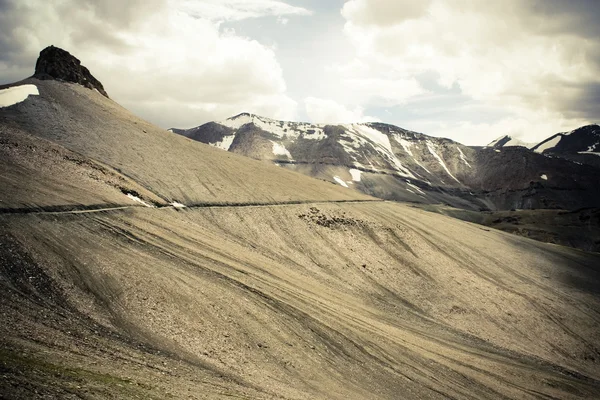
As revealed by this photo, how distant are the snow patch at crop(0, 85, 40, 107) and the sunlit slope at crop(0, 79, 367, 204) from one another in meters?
0.92

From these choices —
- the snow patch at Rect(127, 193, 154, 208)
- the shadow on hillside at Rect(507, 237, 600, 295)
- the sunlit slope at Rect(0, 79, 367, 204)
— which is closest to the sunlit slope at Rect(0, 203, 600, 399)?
the shadow on hillside at Rect(507, 237, 600, 295)

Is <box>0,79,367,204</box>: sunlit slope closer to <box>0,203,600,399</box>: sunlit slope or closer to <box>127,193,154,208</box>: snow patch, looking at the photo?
<box>127,193,154,208</box>: snow patch

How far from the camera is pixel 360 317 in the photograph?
36656 millimetres

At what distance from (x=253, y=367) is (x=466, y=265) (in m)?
43.2

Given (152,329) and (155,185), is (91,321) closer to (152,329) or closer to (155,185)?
(152,329)

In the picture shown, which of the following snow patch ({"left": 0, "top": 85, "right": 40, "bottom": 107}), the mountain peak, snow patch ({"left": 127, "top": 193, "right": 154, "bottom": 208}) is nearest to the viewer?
snow patch ({"left": 127, "top": 193, "right": 154, "bottom": 208})

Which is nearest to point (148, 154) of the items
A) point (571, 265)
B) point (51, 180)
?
point (51, 180)

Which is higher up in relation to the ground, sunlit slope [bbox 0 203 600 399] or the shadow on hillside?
the shadow on hillside

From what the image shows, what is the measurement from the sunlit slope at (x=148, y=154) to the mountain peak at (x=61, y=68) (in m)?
4.59

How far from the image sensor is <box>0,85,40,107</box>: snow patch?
172 feet

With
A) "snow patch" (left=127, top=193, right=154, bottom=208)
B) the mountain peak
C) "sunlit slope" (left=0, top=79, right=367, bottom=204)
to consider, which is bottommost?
"snow patch" (left=127, top=193, right=154, bottom=208)

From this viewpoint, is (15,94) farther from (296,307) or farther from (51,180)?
(296,307)

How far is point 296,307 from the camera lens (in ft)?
107

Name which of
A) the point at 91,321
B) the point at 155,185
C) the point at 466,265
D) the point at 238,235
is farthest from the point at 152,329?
the point at 466,265
